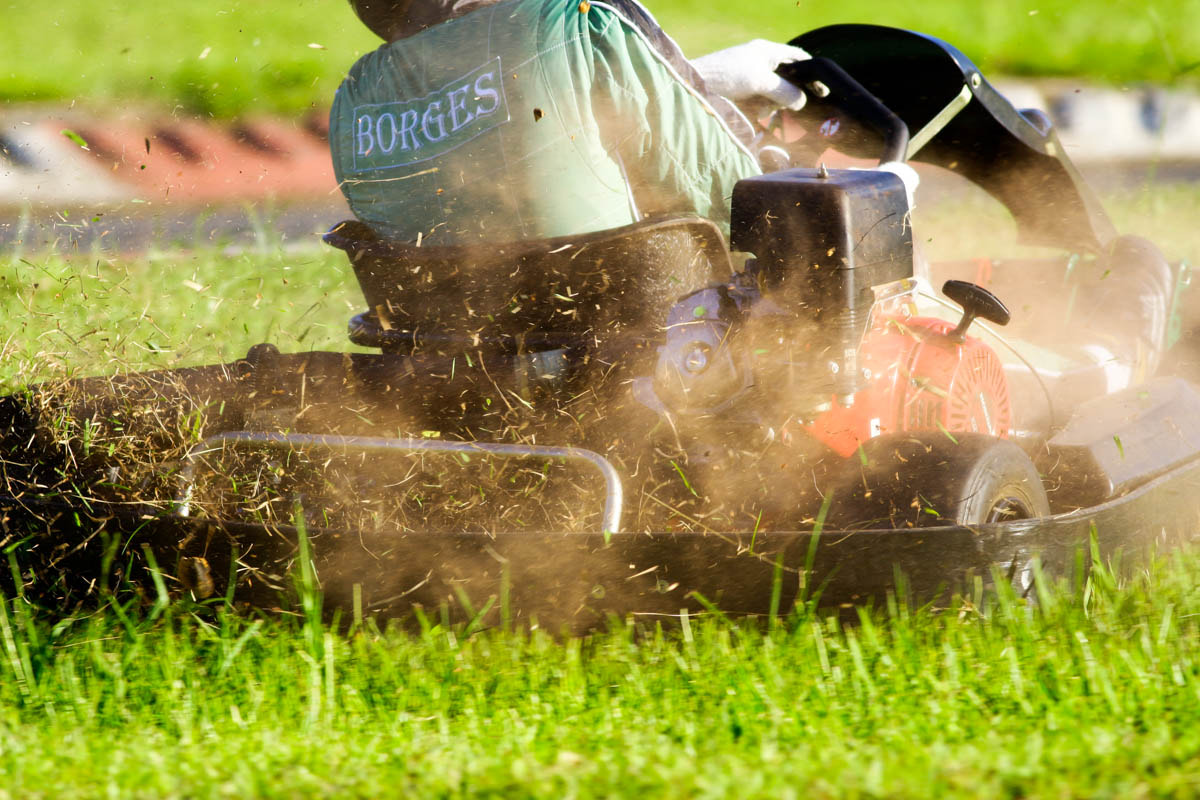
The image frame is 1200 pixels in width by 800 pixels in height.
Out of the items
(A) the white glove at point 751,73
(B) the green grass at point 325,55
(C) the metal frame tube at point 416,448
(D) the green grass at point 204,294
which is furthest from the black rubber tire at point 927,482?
(B) the green grass at point 325,55

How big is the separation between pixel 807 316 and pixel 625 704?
2.65ft

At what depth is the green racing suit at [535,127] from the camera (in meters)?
Result: 2.56

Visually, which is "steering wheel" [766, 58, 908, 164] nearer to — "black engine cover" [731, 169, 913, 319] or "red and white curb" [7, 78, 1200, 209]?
"black engine cover" [731, 169, 913, 319]

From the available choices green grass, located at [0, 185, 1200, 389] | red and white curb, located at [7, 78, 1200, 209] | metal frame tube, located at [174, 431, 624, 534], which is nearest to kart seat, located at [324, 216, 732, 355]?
metal frame tube, located at [174, 431, 624, 534]

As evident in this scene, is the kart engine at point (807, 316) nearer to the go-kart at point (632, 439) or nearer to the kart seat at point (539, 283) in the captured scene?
the go-kart at point (632, 439)

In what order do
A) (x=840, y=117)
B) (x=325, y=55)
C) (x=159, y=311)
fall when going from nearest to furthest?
(x=840, y=117), (x=159, y=311), (x=325, y=55)

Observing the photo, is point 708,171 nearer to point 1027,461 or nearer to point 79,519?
point 1027,461

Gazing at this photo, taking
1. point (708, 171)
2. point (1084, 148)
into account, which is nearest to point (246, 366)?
point (708, 171)

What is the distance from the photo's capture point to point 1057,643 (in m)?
2.29

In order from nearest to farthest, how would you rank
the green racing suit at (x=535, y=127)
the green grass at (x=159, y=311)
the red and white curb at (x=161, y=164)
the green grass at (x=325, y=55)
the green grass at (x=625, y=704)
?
the green grass at (x=625, y=704) < the green racing suit at (x=535, y=127) < the green grass at (x=159, y=311) < the red and white curb at (x=161, y=164) < the green grass at (x=325, y=55)

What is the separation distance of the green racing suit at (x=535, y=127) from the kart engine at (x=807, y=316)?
31 cm

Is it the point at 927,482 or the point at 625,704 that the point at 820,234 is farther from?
the point at 625,704

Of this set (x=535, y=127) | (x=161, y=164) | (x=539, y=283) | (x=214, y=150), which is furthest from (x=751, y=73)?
(x=161, y=164)

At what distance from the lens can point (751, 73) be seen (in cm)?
298
